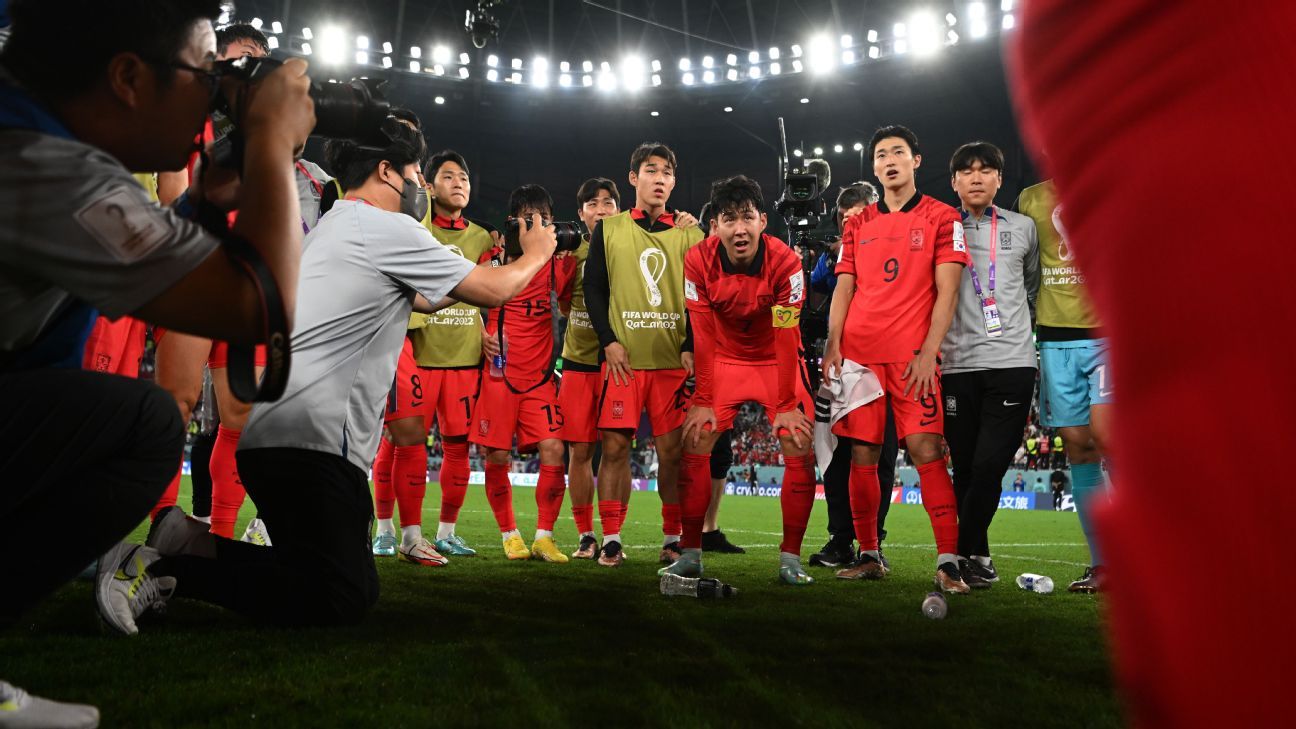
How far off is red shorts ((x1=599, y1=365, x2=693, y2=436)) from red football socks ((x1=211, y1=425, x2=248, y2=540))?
7.03ft

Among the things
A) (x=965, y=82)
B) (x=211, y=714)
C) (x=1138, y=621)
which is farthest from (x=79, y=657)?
(x=965, y=82)

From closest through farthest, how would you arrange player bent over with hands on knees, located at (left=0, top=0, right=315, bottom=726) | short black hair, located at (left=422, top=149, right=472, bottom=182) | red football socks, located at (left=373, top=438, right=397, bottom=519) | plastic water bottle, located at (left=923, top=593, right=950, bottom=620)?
player bent over with hands on knees, located at (left=0, top=0, right=315, bottom=726), plastic water bottle, located at (left=923, top=593, right=950, bottom=620), red football socks, located at (left=373, top=438, right=397, bottom=519), short black hair, located at (left=422, top=149, right=472, bottom=182)

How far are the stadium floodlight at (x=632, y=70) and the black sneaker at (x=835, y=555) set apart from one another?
21.5 m

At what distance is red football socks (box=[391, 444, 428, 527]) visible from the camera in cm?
519

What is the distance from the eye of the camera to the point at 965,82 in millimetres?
22531

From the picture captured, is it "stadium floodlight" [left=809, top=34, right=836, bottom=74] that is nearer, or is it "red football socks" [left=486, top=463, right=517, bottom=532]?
"red football socks" [left=486, top=463, right=517, bottom=532]

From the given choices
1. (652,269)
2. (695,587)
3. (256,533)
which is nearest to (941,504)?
(695,587)

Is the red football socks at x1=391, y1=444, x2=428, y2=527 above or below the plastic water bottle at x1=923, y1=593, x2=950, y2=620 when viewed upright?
above

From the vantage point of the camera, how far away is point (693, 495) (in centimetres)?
429

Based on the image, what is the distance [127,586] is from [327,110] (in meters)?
1.61

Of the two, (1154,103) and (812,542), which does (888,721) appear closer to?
(1154,103)

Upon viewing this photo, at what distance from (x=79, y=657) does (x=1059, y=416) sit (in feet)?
14.8

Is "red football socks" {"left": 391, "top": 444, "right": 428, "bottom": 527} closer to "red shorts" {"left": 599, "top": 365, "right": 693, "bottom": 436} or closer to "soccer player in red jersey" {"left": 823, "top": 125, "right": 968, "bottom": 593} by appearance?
"red shorts" {"left": 599, "top": 365, "right": 693, "bottom": 436}

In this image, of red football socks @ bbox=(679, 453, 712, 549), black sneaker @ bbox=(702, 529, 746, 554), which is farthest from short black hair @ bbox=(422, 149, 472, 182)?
black sneaker @ bbox=(702, 529, 746, 554)
